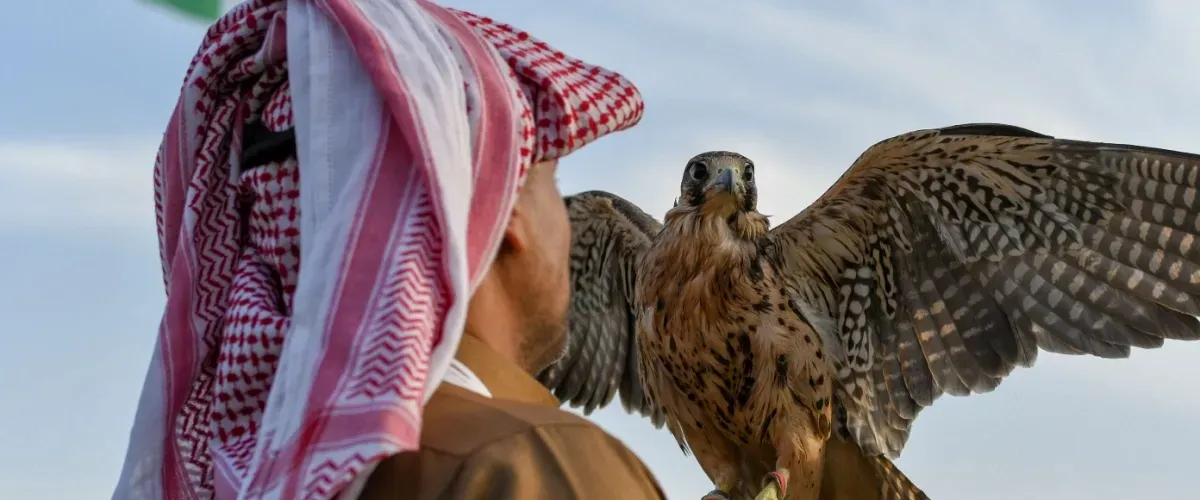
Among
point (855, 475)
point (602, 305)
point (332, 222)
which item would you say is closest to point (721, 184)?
point (855, 475)

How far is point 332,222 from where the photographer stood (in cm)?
149

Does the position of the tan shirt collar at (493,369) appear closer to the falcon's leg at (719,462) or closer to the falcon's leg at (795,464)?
the falcon's leg at (795,464)

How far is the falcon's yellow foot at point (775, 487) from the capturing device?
479 centimetres

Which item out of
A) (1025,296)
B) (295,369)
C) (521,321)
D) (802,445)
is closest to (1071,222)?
(1025,296)

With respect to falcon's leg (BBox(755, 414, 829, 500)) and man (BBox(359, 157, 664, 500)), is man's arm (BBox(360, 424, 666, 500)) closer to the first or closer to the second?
man (BBox(359, 157, 664, 500))

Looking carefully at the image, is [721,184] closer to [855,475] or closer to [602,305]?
[855,475]

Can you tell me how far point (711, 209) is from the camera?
16.2ft

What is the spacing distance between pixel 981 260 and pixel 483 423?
4104 millimetres

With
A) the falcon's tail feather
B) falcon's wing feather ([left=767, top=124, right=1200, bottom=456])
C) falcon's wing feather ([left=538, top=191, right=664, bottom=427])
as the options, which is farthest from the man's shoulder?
falcon's wing feather ([left=538, top=191, right=664, bottom=427])

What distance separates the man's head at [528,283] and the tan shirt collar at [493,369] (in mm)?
27

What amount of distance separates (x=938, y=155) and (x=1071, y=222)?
25.1 inches

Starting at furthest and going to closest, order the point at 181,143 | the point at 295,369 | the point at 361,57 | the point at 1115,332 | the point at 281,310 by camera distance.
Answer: the point at 1115,332
the point at 181,143
the point at 281,310
the point at 361,57
the point at 295,369

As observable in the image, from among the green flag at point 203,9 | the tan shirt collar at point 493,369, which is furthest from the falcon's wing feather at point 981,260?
the tan shirt collar at point 493,369

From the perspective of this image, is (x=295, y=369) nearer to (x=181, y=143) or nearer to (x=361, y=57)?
(x=361, y=57)
